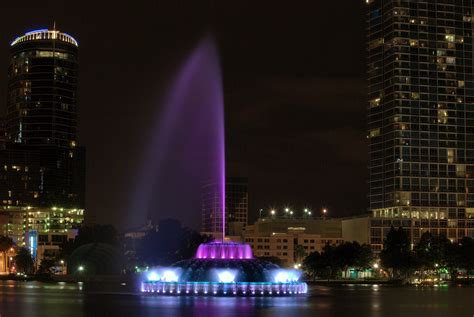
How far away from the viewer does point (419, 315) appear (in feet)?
190

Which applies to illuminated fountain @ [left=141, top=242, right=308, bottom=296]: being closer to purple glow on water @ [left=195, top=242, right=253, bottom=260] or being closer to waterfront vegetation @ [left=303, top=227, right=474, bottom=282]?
purple glow on water @ [left=195, top=242, right=253, bottom=260]

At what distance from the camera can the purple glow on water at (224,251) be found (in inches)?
3959

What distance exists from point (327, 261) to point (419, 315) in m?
135

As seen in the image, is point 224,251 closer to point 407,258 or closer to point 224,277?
point 224,277

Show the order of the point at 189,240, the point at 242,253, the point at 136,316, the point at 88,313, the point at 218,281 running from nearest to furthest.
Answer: the point at 136,316, the point at 88,313, the point at 218,281, the point at 242,253, the point at 189,240

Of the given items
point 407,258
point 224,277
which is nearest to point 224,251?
point 224,277

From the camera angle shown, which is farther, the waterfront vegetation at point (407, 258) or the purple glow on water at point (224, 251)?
Answer: the waterfront vegetation at point (407, 258)

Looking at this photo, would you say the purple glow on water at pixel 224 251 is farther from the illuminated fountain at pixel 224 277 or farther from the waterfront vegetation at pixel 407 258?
the waterfront vegetation at pixel 407 258

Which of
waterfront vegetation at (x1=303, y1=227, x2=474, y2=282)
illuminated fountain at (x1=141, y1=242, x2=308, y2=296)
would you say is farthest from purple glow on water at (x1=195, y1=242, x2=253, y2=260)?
waterfront vegetation at (x1=303, y1=227, x2=474, y2=282)

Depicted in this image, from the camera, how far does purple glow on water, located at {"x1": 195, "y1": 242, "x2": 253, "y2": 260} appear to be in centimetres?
10056

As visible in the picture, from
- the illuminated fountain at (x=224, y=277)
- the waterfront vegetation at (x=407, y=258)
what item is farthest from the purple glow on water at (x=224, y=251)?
the waterfront vegetation at (x=407, y=258)

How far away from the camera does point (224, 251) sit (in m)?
101

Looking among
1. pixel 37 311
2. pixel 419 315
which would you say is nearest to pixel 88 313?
pixel 37 311

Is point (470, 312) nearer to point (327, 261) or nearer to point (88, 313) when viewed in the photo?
point (88, 313)
